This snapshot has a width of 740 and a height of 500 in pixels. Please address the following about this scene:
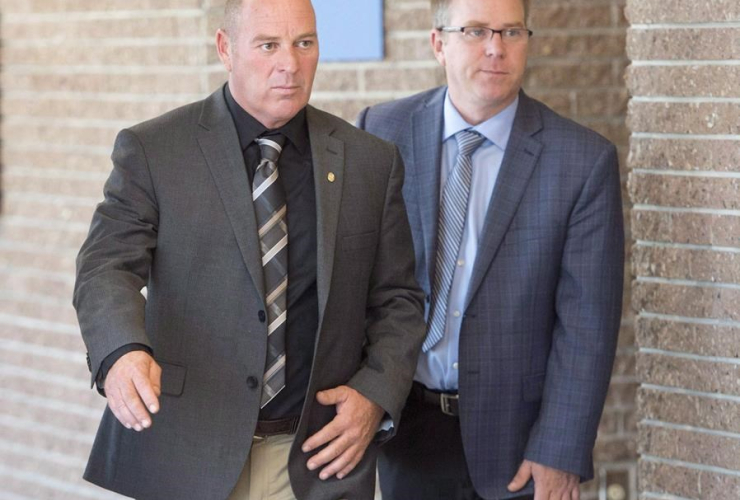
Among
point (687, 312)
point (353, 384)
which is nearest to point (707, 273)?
point (687, 312)

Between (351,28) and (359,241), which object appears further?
(351,28)

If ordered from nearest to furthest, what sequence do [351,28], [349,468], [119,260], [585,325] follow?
[119,260] → [349,468] → [585,325] → [351,28]

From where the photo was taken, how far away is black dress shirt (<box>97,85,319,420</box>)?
2.82 metres

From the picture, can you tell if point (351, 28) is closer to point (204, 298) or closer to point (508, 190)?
point (508, 190)

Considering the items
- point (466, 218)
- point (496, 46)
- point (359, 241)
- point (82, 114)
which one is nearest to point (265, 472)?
point (359, 241)

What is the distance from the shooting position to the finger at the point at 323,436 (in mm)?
2796

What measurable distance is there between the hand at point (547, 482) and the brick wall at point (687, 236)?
417 millimetres

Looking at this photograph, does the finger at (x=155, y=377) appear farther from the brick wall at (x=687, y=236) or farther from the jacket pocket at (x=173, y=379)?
the brick wall at (x=687, y=236)

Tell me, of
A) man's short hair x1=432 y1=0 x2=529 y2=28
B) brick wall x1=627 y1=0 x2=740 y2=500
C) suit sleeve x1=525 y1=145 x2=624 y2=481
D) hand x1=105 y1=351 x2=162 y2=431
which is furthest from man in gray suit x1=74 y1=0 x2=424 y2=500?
brick wall x1=627 y1=0 x2=740 y2=500

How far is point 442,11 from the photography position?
3359mm

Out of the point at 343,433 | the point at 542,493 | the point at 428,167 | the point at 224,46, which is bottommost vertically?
the point at 542,493

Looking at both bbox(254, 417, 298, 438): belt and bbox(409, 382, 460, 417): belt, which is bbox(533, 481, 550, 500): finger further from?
bbox(254, 417, 298, 438): belt

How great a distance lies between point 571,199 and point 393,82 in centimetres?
119

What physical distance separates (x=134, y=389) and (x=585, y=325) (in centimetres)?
126
